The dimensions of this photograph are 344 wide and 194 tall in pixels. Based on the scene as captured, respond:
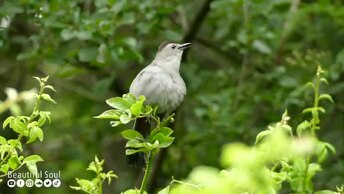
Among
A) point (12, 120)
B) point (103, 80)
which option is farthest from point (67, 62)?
point (12, 120)

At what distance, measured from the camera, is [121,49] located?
552 cm

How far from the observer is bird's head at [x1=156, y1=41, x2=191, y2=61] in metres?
5.32

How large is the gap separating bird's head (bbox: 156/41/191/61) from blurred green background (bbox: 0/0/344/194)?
10.0 inches

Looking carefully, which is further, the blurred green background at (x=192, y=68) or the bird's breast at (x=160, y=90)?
the blurred green background at (x=192, y=68)

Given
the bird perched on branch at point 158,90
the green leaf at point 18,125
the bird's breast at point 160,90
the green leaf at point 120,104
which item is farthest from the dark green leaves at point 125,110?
the bird's breast at point 160,90

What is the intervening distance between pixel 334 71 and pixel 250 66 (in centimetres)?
120

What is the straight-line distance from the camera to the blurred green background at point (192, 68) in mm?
5902

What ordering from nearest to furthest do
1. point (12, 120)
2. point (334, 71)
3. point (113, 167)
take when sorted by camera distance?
1. point (12, 120)
2. point (334, 71)
3. point (113, 167)

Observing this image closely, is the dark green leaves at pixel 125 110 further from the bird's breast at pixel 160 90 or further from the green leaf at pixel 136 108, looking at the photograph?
the bird's breast at pixel 160 90

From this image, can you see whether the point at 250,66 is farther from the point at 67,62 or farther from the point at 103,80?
the point at 67,62

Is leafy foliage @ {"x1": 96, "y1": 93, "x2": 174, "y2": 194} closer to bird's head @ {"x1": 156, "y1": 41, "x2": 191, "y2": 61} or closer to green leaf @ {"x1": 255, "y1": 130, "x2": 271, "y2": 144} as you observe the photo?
green leaf @ {"x1": 255, "y1": 130, "x2": 271, "y2": 144}

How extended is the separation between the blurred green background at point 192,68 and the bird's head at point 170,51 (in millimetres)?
253

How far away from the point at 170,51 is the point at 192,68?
1474mm

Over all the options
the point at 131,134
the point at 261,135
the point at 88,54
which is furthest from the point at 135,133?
the point at 88,54
